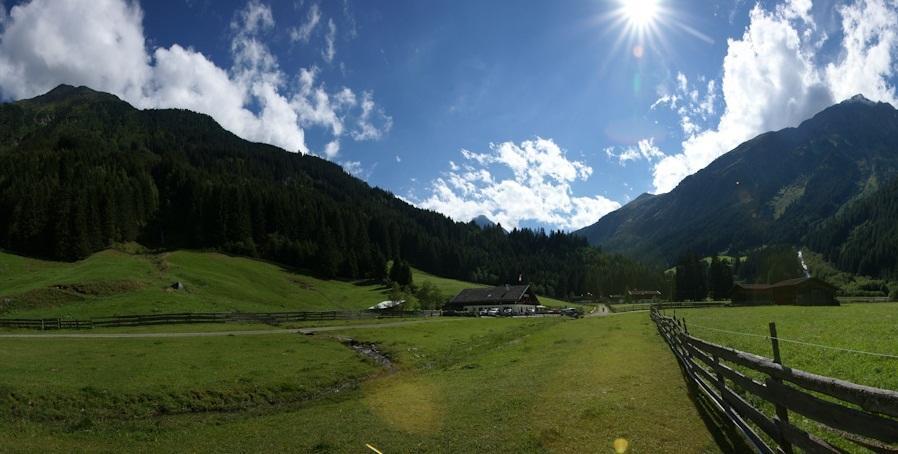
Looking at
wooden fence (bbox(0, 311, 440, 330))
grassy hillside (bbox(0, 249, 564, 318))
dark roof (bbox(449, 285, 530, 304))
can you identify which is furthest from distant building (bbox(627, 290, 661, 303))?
wooden fence (bbox(0, 311, 440, 330))

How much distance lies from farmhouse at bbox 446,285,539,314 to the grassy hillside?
22400mm

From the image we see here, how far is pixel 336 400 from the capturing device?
2528 centimetres

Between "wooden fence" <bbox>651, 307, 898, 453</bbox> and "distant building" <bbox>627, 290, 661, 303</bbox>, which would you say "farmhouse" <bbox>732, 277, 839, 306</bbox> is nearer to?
"distant building" <bbox>627, 290, 661, 303</bbox>

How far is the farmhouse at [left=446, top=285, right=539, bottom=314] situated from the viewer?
130625 millimetres

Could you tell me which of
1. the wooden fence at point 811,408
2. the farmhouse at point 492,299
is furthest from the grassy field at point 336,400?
the farmhouse at point 492,299

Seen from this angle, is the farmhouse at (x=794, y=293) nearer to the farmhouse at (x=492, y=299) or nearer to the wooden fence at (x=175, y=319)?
the farmhouse at (x=492, y=299)

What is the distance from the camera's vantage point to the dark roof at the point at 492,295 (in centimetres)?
13132

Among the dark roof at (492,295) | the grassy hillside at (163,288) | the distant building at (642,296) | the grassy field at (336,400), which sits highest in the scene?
the grassy hillside at (163,288)

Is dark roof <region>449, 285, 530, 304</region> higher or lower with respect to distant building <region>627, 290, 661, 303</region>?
higher

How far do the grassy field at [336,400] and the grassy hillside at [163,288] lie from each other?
29.1 meters

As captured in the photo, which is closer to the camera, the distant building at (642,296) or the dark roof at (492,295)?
the dark roof at (492,295)

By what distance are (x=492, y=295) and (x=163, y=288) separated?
81.6 metres

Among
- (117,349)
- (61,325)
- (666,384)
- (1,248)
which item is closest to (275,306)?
(61,325)

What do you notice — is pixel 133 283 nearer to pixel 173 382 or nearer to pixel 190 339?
pixel 190 339
